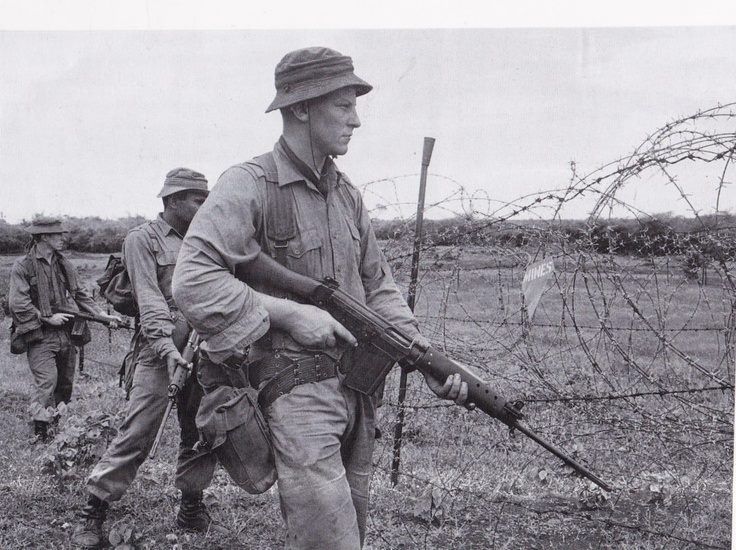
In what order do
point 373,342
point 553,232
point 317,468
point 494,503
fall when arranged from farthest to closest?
point 494,503 → point 553,232 → point 373,342 → point 317,468

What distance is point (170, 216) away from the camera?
4.46 m

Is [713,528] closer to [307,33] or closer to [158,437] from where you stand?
[158,437]

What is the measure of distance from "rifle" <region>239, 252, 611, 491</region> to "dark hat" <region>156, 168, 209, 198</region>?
1924 mm

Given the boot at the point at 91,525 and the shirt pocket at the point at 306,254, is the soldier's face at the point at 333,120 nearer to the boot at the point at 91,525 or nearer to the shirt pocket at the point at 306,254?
the shirt pocket at the point at 306,254

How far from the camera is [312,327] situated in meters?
2.54

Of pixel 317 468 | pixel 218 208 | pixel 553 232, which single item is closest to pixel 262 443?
pixel 317 468

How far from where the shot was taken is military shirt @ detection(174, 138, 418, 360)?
243 cm

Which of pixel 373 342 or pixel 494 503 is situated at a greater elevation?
pixel 373 342

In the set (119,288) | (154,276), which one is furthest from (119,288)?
(154,276)

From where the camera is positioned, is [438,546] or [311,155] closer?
[311,155]

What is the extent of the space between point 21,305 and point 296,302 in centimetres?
487

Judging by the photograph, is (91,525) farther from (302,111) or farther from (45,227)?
(45,227)

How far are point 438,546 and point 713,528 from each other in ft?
5.38

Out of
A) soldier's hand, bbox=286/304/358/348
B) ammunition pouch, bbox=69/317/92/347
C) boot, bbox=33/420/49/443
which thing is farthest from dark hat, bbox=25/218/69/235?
soldier's hand, bbox=286/304/358/348
